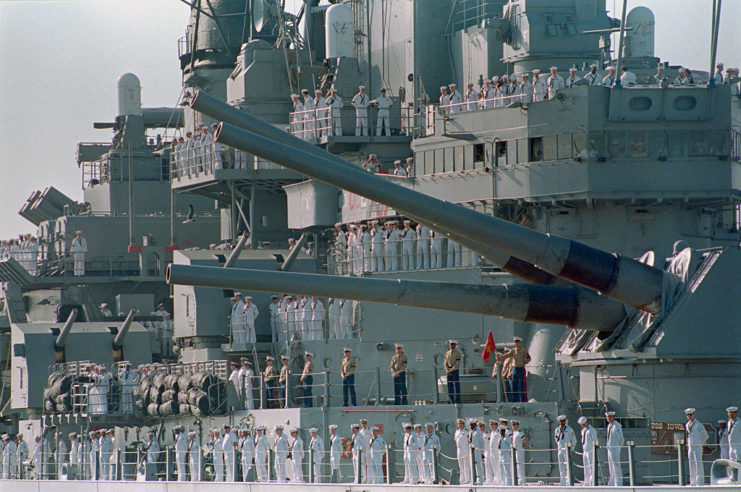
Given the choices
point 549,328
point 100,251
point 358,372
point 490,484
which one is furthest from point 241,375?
point 100,251

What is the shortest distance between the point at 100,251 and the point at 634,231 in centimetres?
1993

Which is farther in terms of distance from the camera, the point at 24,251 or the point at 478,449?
the point at 24,251

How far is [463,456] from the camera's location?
20.6m

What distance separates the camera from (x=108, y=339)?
109 ft

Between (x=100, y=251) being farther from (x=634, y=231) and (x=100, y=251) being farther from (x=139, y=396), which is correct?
(x=634, y=231)

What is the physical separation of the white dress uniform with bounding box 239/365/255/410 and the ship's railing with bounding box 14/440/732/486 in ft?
3.64

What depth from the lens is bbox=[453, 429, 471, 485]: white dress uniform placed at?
2059 centimetres

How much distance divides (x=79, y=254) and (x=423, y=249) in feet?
53.2

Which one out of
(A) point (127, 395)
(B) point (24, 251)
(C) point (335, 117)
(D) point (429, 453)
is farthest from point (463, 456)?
(B) point (24, 251)

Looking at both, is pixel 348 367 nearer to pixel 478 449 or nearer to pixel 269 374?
pixel 269 374

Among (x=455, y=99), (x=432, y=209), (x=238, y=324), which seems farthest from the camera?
(x=455, y=99)

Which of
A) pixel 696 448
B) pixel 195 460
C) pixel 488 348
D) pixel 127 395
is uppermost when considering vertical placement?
pixel 488 348

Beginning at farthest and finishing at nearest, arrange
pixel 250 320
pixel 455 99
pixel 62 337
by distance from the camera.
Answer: pixel 62 337
pixel 455 99
pixel 250 320

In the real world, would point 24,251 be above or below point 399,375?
above
